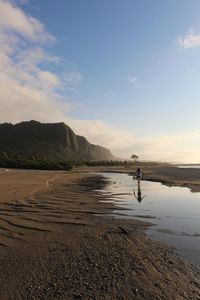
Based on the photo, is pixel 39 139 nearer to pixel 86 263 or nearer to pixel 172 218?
pixel 172 218

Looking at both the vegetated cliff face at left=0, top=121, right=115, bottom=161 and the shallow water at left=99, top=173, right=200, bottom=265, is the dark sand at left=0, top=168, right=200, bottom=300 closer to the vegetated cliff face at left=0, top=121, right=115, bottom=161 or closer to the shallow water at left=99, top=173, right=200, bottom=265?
the shallow water at left=99, top=173, right=200, bottom=265

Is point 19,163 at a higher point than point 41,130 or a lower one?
lower

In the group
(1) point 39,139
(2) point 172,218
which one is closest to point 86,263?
(2) point 172,218

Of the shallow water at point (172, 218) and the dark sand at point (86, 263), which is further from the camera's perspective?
the shallow water at point (172, 218)

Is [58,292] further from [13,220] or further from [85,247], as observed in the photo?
[13,220]

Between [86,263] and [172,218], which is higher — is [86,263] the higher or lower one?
the lower one

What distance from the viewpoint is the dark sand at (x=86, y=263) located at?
6.75 metres

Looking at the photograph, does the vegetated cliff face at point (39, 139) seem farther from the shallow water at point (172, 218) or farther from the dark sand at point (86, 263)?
the dark sand at point (86, 263)

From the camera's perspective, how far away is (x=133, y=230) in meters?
12.2

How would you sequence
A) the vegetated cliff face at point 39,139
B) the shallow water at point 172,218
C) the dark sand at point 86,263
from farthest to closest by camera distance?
the vegetated cliff face at point 39,139, the shallow water at point 172,218, the dark sand at point 86,263

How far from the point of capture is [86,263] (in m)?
8.19

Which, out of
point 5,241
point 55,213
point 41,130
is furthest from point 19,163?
point 41,130

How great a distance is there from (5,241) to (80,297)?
13.3 ft

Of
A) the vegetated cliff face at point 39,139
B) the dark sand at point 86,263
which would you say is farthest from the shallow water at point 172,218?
the vegetated cliff face at point 39,139
